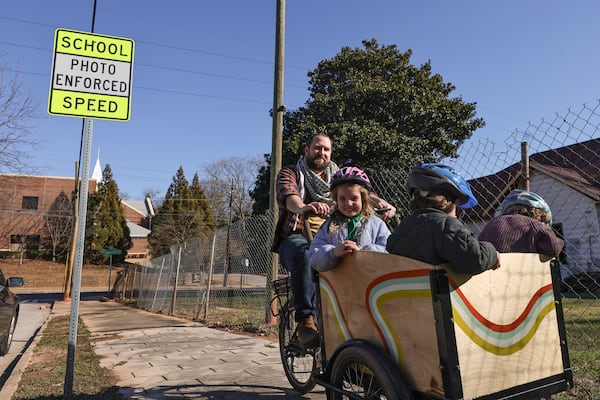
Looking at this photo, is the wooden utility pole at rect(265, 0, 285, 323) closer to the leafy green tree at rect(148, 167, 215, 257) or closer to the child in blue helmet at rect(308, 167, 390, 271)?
the child in blue helmet at rect(308, 167, 390, 271)

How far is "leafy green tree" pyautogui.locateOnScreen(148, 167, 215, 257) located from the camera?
4475cm

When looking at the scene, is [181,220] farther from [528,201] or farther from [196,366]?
[528,201]

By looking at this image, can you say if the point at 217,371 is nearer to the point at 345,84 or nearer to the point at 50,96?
the point at 50,96

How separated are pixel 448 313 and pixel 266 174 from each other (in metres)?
16.9

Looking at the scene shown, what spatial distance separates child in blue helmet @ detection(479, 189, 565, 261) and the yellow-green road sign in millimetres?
3133

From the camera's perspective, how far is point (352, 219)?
276cm

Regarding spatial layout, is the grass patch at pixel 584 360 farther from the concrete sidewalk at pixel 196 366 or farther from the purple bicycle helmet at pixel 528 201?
the concrete sidewalk at pixel 196 366

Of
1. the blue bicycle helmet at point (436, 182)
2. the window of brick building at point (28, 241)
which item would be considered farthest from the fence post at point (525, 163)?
the window of brick building at point (28, 241)

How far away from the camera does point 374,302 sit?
213cm

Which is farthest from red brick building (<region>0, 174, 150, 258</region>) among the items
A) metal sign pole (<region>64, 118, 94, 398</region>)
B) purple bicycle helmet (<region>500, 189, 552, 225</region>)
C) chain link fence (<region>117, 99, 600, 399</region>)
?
purple bicycle helmet (<region>500, 189, 552, 225</region>)

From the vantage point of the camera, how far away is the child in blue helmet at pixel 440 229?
1.80m

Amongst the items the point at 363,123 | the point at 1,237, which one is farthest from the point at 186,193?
the point at 363,123

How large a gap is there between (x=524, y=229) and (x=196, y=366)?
3.50 metres

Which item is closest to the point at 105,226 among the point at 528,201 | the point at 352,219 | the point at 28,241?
the point at 28,241
